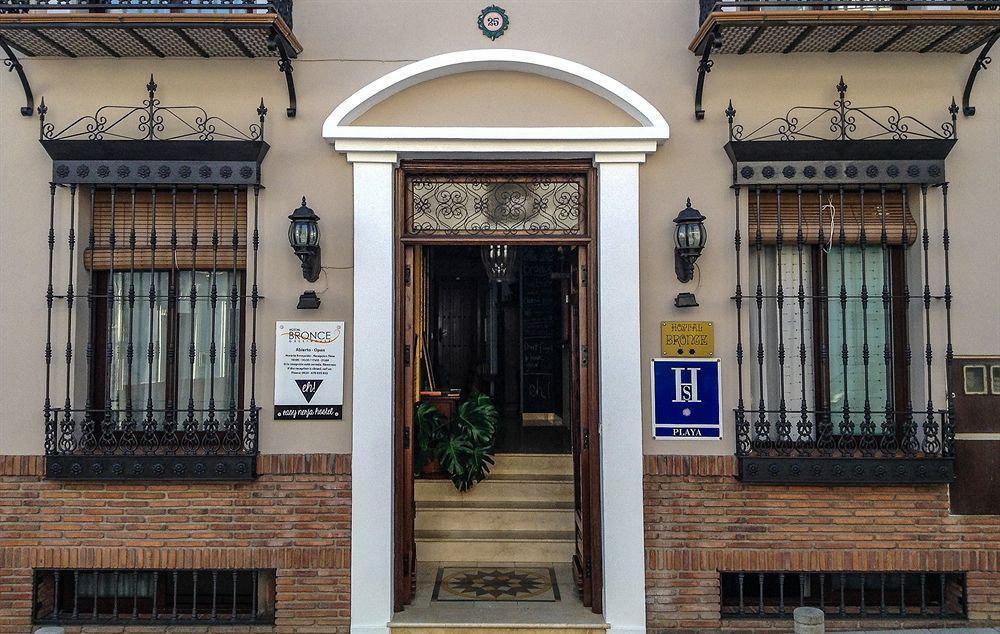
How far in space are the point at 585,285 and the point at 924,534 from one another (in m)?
3.01

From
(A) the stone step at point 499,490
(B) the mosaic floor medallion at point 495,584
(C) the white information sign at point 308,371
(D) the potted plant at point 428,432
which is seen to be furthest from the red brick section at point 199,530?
(A) the stone step at point 499,490

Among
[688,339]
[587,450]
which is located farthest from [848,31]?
[587,450]

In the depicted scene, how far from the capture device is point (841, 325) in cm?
545

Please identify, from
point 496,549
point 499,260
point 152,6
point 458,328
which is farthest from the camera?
point 458,328

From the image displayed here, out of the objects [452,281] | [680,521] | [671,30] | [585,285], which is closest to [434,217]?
[585,285]

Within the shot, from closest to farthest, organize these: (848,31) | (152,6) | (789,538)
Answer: (152,6), (848,31), (789,538)

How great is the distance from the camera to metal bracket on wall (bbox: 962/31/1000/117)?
5125mm

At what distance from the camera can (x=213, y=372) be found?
540cm

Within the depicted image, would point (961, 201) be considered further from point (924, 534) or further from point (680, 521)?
point (680, 521)

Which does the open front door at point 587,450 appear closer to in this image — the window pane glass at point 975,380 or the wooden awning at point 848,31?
the wooden awning at point 848,31

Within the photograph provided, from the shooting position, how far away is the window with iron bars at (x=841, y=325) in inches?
203

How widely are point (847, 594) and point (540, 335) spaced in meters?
6.56

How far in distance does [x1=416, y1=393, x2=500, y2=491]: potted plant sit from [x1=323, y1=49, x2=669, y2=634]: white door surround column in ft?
4.95

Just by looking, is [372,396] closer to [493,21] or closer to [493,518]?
[493,518]
